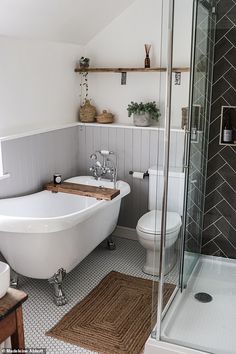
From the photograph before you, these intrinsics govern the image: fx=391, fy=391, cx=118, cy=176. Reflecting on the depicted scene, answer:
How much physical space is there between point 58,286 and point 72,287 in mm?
256

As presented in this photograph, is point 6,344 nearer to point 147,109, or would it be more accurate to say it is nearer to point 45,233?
point 45,233

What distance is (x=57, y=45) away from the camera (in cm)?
373

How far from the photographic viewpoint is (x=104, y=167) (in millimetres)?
3957

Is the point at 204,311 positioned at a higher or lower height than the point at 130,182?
lower

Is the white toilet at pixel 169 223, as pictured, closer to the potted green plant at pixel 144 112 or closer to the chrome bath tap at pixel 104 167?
the chrome bath tap at pixel 104 167

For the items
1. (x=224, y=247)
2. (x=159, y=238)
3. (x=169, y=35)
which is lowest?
(x=224, y=247)

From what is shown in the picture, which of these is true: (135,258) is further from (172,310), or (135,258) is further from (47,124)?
(47,124)

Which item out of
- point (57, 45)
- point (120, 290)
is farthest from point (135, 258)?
point (57, 45)

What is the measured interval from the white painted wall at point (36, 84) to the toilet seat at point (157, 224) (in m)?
1.32

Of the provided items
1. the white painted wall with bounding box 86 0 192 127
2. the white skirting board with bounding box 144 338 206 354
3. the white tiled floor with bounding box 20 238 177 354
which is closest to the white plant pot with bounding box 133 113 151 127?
the white painted wall with bounding box 86 0 192 127

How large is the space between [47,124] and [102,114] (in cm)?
60

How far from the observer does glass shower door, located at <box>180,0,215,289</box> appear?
2.90 metres

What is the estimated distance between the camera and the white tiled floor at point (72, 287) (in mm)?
2543

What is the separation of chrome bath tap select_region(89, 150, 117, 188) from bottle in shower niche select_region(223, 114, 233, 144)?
1119 millimetres
